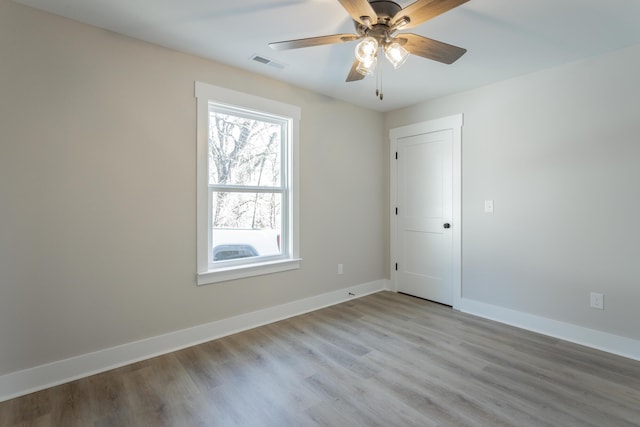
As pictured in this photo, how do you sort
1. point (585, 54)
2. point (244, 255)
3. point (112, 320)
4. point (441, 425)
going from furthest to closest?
1. point (244, 255)
2. point (585, 54)
3. point (112, 320)
4. point (441, 425)

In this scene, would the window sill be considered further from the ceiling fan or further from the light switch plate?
the light switch plate

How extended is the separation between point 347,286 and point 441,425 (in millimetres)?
2256

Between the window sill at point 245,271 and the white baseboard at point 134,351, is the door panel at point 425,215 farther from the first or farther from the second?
the window sill at point 245,271

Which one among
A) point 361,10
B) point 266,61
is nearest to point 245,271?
point 266,61

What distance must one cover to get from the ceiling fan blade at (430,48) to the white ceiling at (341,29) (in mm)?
274

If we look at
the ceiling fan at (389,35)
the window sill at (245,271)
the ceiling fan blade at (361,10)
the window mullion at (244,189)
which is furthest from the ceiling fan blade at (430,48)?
the window sill at (245,271)

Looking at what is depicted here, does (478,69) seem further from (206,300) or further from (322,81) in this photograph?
(206,300)

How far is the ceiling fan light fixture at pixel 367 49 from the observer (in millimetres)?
1752

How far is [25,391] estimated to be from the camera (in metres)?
2.00

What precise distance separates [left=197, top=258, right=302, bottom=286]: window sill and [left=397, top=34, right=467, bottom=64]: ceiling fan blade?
89.4 inches

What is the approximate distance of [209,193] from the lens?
2.85 m

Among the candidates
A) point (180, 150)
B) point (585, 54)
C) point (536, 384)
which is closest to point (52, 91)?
point (180, 150)

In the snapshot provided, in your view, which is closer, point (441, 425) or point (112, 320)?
point (441, 425)

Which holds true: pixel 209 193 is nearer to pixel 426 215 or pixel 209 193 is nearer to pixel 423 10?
pixel 423 10
